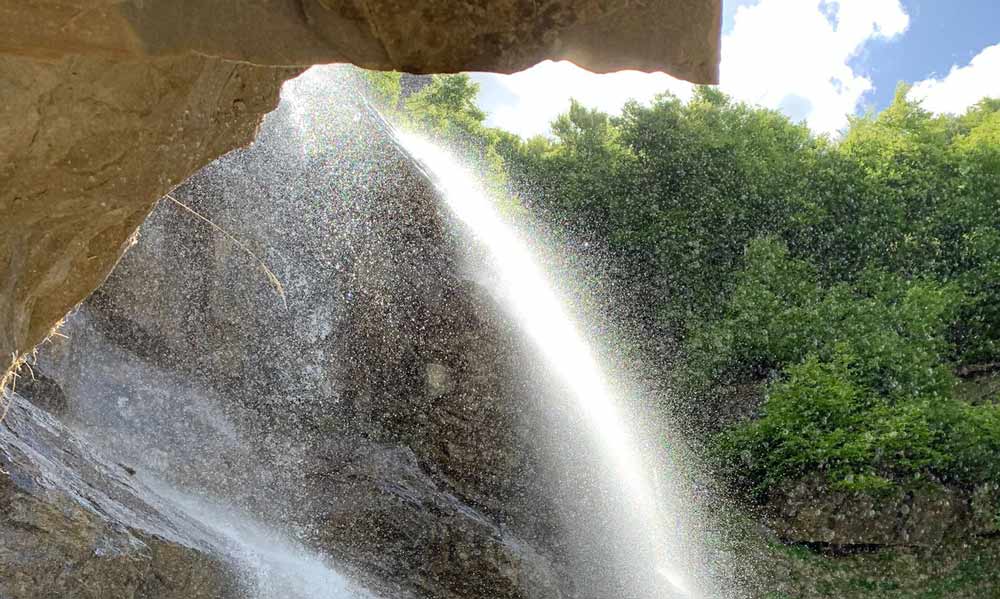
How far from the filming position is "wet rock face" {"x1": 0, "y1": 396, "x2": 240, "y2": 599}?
233 inches

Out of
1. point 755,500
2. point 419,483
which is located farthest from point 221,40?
point 755,500

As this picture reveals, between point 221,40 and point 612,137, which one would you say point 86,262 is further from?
point 612,137

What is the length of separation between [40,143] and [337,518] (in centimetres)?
890

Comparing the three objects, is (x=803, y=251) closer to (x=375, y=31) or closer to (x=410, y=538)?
(x=410, y=538)

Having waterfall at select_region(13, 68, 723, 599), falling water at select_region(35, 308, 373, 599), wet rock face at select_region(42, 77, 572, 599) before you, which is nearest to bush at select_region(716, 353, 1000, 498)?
waterfall at select_region(13, 68, 723, 599)

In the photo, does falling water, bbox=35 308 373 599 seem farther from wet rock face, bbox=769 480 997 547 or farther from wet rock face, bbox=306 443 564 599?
wet rock face, bbox=769 480 997 547

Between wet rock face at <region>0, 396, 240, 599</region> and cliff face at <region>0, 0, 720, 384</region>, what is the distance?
8.70ft

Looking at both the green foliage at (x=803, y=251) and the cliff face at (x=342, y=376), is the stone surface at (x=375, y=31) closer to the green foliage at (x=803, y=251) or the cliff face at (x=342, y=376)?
the cliff face at (x=342, y=376)

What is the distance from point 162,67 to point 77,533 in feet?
14.8

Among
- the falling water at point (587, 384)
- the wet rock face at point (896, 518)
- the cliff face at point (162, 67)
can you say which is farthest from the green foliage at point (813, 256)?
the cliff face at point (162, 67)

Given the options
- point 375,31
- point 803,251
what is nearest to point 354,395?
point 375,31

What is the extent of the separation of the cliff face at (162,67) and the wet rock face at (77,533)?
265 centimetres

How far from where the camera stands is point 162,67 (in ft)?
9.49

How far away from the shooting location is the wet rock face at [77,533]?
5.93 meters
